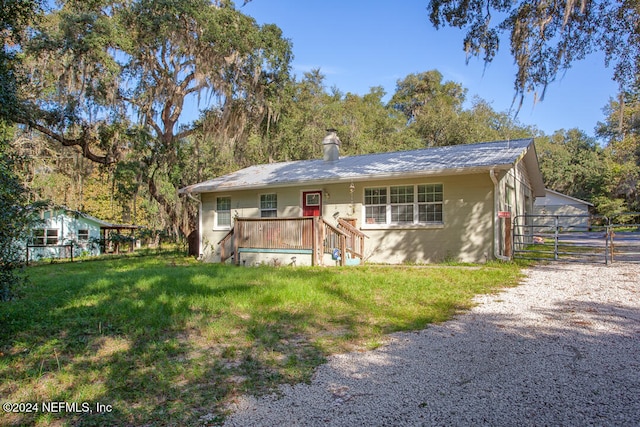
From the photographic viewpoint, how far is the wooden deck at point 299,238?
10359 millimetres

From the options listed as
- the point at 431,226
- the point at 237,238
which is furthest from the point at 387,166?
the point at 237,238

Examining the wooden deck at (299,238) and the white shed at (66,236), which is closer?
the wooden deck at (299,238)

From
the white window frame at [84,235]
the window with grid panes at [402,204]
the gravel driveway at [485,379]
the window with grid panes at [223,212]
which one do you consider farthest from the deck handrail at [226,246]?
the white window frame at [84,235]

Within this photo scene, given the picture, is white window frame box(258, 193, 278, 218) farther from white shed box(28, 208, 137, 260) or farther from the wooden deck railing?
white shed box(28, 208, 137, 260)

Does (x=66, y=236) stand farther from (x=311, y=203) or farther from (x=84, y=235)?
(x=311, y=203)

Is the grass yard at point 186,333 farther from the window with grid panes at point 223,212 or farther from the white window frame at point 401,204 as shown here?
the window with grid panes at point 223,212

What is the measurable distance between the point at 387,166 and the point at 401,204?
1344 millimetres

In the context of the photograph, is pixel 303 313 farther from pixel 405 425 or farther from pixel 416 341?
pixel 405 425

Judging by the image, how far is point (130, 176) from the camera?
16219mm

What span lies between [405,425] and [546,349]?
6.98ft

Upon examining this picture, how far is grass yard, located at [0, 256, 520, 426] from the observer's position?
2.90 metres

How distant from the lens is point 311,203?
1294 centimetres

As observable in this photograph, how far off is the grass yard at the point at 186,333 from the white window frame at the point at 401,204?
10.8 ft

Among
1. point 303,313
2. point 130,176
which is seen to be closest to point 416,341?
point 303,313
